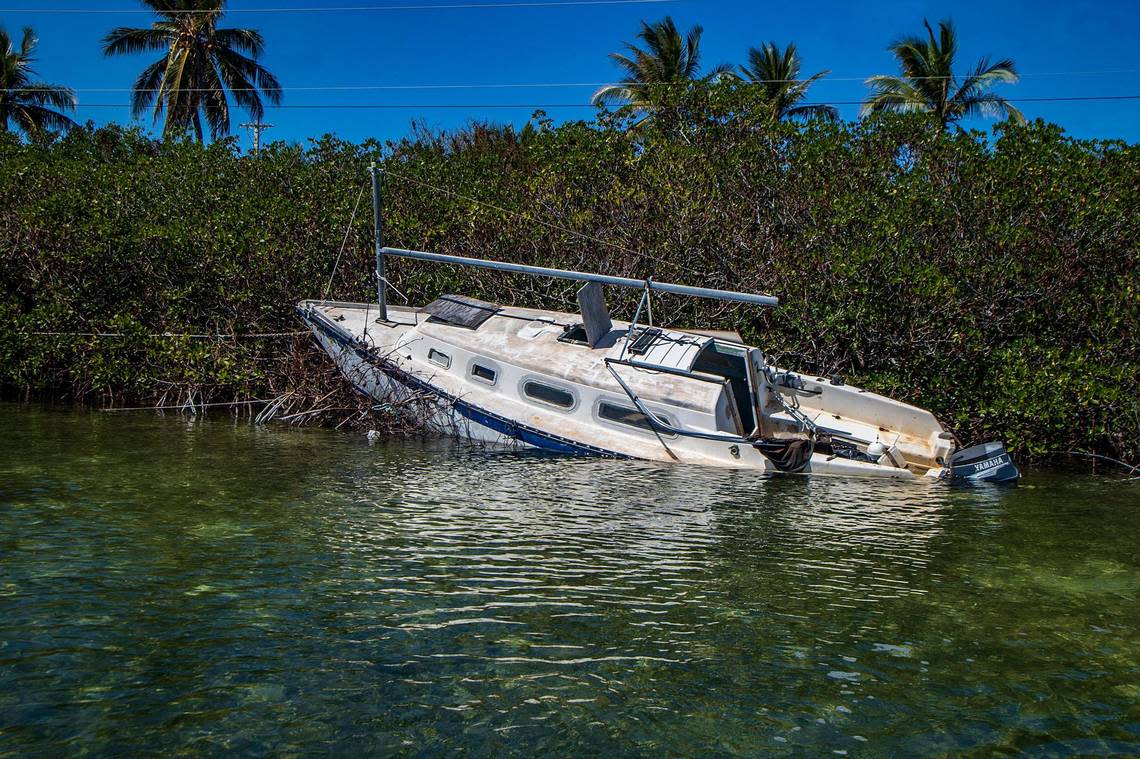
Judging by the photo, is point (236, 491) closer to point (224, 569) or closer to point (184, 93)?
point (224, 569)

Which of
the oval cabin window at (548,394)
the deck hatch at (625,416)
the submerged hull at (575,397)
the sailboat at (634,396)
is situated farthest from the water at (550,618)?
the oval cabin window at (548,394)

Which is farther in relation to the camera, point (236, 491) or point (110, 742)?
point (236, 491)

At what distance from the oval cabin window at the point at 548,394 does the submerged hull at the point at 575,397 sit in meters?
0.02

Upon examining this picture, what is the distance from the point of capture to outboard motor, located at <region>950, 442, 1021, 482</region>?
14.2 meters

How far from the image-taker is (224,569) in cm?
844

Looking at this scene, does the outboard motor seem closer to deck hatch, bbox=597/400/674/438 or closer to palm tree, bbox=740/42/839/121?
deck hatch, bbox=597/400/674/438

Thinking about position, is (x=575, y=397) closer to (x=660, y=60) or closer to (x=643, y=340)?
(x=643, y=340)

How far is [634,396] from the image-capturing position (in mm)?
15227

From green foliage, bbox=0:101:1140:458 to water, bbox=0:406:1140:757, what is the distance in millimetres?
5956

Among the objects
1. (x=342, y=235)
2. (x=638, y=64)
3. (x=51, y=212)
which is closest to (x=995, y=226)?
(x=342, y=235)

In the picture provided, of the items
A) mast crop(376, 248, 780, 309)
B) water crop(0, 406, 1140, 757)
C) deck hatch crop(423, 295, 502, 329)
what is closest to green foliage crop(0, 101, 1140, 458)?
deck hatch crop(423, 295, 502, 329)

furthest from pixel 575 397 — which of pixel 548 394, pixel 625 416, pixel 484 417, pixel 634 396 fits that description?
pixel 484 417

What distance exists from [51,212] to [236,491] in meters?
15.1

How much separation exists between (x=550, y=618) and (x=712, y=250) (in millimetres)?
14912
